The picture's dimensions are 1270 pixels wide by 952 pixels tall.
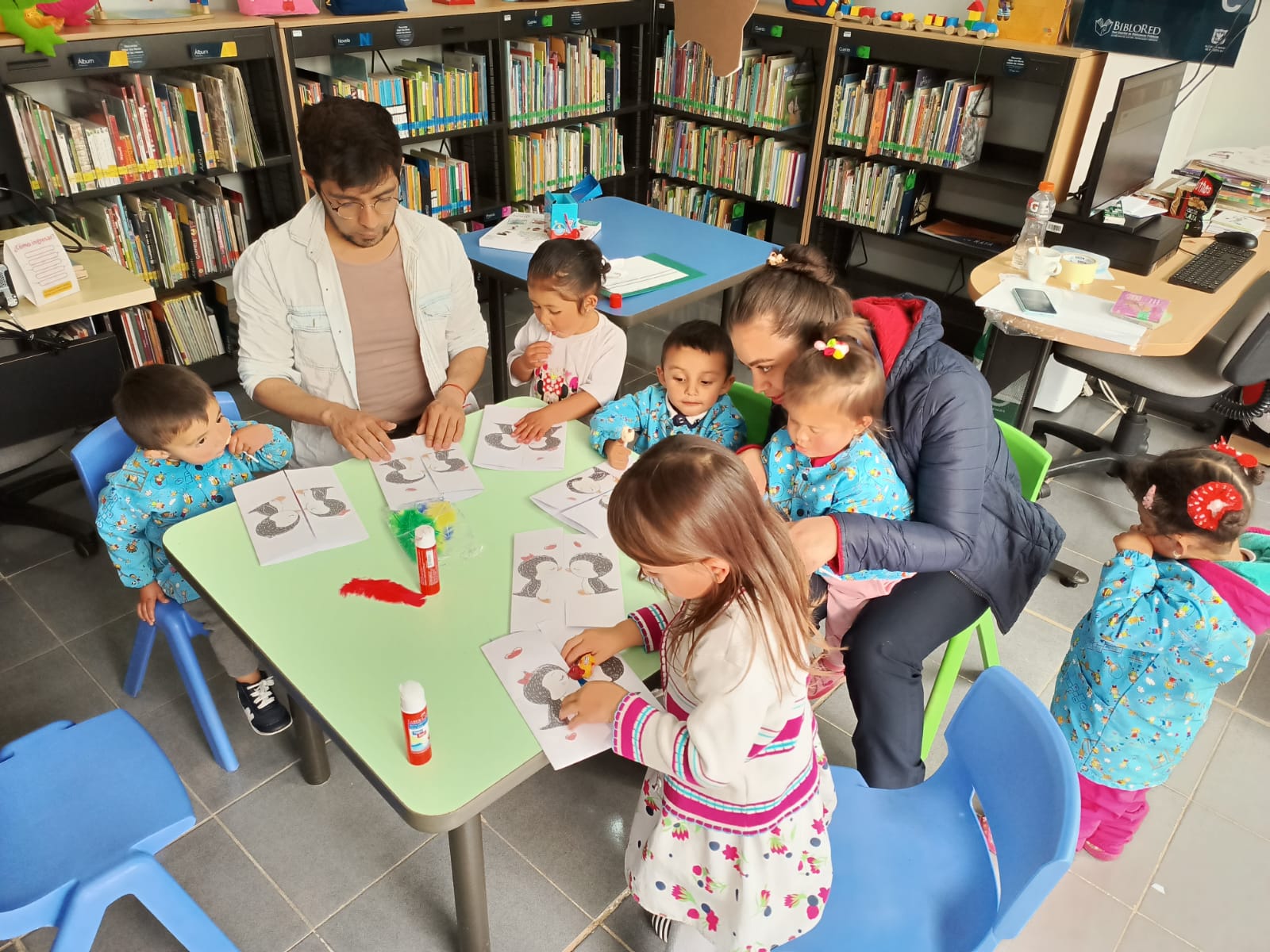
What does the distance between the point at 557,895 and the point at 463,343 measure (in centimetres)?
136

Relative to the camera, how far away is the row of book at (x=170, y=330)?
3.39 m

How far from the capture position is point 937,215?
4230mm

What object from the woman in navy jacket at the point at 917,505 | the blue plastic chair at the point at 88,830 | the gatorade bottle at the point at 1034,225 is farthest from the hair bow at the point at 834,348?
the gatorade bottle at the point at 1034,225

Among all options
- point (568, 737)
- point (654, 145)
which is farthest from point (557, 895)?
point (654, 145)

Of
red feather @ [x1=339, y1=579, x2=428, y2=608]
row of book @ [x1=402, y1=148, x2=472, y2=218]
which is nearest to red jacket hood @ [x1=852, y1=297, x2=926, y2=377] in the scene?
red feather @ [x1=339, y1=579, x2=428, y2=608]

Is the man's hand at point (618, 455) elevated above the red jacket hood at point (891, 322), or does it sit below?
below

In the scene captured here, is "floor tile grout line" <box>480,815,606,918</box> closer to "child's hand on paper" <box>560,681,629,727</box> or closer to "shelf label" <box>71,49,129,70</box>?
"child's hand on paper" <box>560,681,629,727</box>

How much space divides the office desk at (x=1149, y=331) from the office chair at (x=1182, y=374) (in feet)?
0.28

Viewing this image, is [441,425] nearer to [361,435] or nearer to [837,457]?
[361,435]

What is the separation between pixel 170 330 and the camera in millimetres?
3494

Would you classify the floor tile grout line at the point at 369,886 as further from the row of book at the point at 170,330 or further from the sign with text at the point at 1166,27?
the sign with text at the point at 1166,27

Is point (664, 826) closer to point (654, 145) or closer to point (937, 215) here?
point (937, 215)

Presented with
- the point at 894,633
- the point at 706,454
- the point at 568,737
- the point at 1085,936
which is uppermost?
the point at 706,454

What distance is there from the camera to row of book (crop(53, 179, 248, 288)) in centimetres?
327
